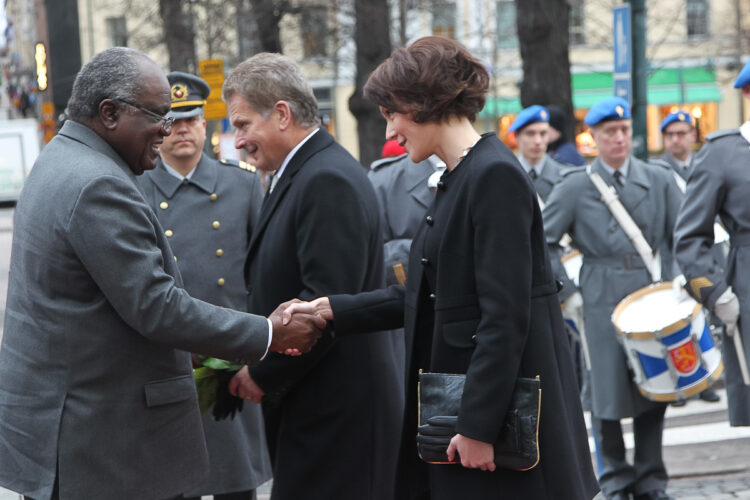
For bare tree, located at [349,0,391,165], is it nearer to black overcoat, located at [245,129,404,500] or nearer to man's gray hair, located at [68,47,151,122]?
black overcoat, located at [245,129,404,500]

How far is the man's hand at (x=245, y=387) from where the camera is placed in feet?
13.6

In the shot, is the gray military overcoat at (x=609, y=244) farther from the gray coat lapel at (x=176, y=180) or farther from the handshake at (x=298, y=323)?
the handshake at (x=298, y=323)

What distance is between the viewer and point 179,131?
16.5 ft

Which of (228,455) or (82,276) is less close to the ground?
(82,276)

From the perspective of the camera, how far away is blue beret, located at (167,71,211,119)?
509cm

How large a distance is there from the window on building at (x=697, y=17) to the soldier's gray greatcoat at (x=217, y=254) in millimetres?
43757

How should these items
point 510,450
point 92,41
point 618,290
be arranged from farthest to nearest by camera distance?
point 92,41 → point 618,290 → point 510,450

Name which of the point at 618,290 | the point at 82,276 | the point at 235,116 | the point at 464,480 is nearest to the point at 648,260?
the point at 618,290

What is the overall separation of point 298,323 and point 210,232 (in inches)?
51.3

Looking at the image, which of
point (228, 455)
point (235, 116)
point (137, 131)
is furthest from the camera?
point (228, 455)

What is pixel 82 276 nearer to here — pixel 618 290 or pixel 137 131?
pixel 137 131

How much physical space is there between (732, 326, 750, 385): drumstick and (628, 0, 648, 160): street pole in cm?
574

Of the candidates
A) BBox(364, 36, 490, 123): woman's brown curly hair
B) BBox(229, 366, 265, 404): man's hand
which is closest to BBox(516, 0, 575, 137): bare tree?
BBox(229, 366, 265, 404): man's hand

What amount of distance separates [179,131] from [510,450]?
255 cm
